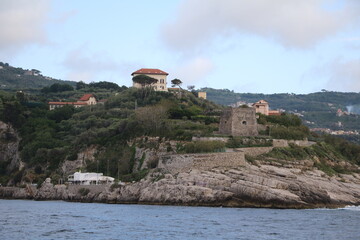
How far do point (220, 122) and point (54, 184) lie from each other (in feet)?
69.4

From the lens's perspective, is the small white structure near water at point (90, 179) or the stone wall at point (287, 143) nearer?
the small white structure near water at point (90, 179)

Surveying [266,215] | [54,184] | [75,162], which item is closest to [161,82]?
[75,162]

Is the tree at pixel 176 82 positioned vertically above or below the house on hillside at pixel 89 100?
above

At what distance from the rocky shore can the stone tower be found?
927 centimetres

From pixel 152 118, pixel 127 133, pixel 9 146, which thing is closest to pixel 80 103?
pixel 9 146

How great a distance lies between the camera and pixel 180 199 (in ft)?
220

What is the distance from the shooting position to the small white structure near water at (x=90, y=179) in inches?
3164

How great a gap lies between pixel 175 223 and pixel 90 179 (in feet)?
103

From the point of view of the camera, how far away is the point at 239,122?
8644 cm

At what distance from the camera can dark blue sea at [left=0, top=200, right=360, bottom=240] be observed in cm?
4603

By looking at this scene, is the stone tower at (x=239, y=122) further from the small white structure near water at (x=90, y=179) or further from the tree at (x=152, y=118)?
the small white structure near water at (x=90, y=179)

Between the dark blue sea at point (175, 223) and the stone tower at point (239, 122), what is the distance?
21907 millimetres

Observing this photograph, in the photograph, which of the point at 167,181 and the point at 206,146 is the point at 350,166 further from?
the point at 167,181

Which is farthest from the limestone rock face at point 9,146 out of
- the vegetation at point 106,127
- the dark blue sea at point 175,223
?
the dark blue sea at point 175,223
